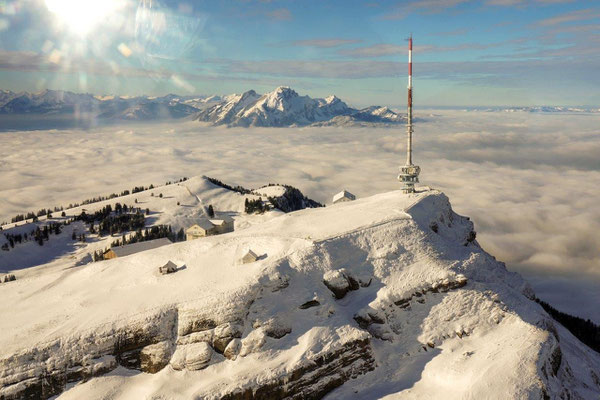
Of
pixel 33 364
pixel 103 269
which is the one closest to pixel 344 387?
pixel 33 364

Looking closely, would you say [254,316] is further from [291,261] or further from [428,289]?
[428,289]

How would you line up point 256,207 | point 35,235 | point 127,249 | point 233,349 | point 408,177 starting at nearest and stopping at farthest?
point 233,349 < point 408,177 < point 127,249 < point 35,235 < point 256,207

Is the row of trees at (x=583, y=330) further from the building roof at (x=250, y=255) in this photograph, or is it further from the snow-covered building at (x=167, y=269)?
the snow-covered building at (x=167, y=269)

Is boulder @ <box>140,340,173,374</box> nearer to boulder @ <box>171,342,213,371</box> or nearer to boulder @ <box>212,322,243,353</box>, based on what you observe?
boulder @ <box>171,342,213,371</box>

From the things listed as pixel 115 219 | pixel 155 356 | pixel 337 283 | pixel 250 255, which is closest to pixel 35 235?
pixel 115 219

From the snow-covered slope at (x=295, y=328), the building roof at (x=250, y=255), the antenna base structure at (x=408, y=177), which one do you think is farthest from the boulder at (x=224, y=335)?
the antenna base structure at (x=408, y=177)

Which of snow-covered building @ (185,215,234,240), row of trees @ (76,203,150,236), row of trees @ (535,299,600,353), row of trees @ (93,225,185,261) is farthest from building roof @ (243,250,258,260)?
row of trees @ (76,203,150,236)

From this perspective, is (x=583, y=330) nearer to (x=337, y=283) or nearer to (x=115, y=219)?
(x=337, y=283)
